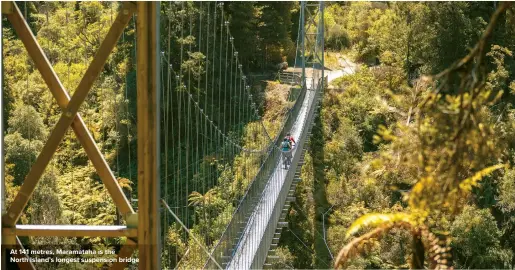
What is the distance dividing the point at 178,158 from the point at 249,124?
7424 millimetres

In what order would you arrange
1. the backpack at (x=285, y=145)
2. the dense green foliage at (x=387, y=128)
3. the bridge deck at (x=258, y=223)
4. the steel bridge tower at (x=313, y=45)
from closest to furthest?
the bridge deck at (x=258, y=223)
the backpack at (x=285, y=145)
the dense green foliage at (x=387, y=128)
the steel bridge tower at (x=313, y=45)

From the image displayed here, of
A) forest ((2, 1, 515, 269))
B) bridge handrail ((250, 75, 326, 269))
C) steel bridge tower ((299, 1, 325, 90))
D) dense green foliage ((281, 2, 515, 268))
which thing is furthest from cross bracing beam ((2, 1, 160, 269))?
steel bridge tower ((299, 1, 325, 90))

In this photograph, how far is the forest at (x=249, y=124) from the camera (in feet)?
40.3

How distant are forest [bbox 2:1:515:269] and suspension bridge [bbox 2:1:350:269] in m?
0.10

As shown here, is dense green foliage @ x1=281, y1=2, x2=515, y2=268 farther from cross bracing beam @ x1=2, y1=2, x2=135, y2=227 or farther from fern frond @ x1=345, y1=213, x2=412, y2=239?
fern frond @ x1=345, y1=213, x2=412, y2=239

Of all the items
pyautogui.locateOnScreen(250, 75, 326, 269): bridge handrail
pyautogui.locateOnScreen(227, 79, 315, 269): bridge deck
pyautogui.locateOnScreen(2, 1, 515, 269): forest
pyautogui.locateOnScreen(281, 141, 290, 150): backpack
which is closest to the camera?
pyautogui.locateOnScreen(227, 79, 315, 269): bridge deck

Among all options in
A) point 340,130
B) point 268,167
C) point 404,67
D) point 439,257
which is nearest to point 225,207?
point 268,167

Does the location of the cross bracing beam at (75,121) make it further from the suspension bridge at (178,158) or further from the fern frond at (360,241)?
the fern frond at (360,241)

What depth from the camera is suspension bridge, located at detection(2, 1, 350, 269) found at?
3213mm

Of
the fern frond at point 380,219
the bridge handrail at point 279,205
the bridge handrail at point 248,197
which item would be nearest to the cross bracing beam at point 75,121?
the fern frond at point 380,219

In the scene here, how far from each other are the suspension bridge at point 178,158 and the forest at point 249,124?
0.32ft

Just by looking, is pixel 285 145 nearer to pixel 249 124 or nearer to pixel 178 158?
pixel 178 158

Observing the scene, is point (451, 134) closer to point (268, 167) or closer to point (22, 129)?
point (268, 167)

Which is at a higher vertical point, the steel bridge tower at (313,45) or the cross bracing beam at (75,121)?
the cross bracing beam at (75,121)
